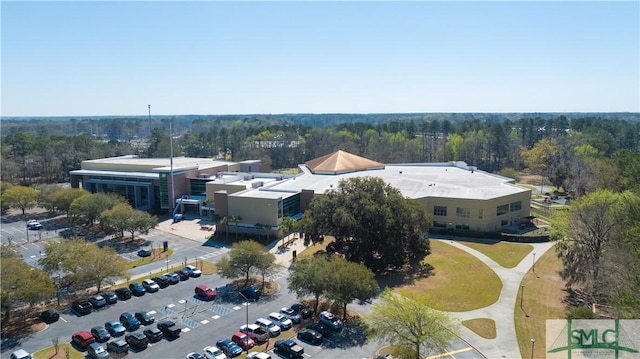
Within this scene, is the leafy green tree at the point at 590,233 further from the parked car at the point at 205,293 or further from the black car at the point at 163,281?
the black car at the point at 163,281

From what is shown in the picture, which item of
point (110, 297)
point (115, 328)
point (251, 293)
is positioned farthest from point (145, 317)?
point (251, 293)

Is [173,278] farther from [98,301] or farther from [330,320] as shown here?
[330,320]

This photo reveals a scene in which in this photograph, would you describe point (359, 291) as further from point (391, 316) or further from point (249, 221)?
point (249, 221)

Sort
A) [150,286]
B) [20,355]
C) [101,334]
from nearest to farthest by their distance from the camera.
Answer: [20,355] < [101,334] < [150,286]

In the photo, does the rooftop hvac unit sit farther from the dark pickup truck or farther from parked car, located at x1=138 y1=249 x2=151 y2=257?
the dark pickup truck

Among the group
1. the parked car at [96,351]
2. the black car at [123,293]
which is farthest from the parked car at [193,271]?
the parked car at [96,351]

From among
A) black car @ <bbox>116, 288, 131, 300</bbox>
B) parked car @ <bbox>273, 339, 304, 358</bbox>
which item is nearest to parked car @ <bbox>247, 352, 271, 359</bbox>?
parked car @ <bbox>273, 339, 304, 358</bbox>
